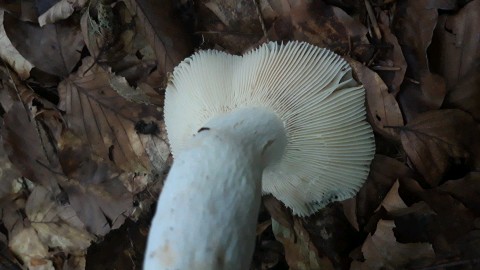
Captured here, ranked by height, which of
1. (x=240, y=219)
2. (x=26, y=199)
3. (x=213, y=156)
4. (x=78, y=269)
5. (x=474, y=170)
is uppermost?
(x=213, y=156)

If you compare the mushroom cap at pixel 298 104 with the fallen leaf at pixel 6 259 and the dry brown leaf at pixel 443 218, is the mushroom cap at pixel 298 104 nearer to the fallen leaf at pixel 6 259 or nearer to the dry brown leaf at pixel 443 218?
the dry brown leaf at pixel 443 218

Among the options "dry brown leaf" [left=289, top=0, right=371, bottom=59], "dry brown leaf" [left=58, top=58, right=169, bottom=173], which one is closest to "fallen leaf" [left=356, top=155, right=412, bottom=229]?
"dry brown leaf" [left=289, top=0, right=371, bottom=59]

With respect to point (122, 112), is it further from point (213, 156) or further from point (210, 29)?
point (213, 156)

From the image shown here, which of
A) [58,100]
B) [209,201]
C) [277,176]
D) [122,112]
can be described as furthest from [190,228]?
[58,100]

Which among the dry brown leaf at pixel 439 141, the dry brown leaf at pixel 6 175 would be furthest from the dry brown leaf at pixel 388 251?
the dry brown leaf at pixel 6 175

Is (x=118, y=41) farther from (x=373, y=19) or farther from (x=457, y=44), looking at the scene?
(x=457, y=44)
